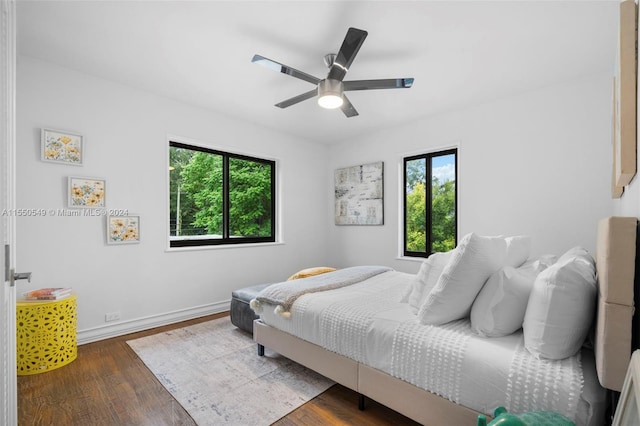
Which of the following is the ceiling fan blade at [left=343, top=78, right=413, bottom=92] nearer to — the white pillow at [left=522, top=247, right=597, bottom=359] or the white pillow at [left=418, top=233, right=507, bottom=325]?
the white pillow at [left=418, top=233, right=507, bottom=325]

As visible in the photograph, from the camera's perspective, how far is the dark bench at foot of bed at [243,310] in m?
2.85

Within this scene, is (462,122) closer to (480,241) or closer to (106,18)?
(480,241)

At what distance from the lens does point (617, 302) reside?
0.97 metres

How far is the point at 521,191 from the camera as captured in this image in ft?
10.5

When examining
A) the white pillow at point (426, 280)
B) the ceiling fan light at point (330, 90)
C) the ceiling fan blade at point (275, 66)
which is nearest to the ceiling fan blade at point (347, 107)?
the ceiling fan light at point (330, 90)

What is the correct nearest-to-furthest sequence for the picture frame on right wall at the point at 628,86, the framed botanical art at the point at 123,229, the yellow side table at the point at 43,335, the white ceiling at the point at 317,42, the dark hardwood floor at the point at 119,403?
the picture frame on right wall at the point at 628,86 → the dark hardwood floor at the point at 119,403 → the white ceiling at the point at 317,42 → the yellow side table at the point at 43,335 → the framed botanical art at the point at 123,229

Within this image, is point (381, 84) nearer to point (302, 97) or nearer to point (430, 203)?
point (302, 97)

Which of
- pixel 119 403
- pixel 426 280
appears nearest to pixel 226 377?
pixel 119 403

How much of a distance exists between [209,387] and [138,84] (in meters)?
2.94

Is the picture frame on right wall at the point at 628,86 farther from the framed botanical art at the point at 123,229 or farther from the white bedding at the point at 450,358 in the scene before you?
the framed botanical art at the point at 123,229

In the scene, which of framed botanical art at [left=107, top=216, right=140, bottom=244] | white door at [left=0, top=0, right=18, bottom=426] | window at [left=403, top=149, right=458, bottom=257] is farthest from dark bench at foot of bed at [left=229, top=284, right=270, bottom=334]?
window at [left=403, top=149, right=458, bottom=257]

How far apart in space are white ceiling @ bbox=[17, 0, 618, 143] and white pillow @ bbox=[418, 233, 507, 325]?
1.58m

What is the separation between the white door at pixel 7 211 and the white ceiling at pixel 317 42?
114 cm

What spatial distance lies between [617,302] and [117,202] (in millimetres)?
3664
